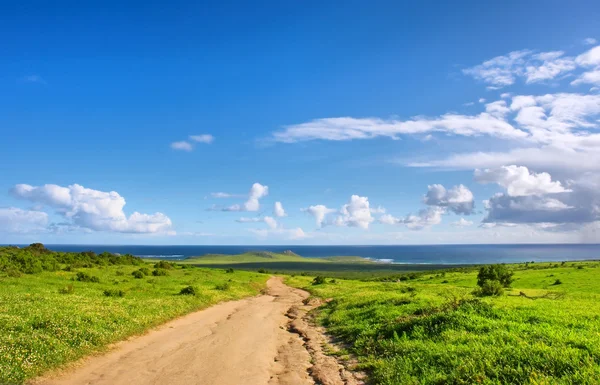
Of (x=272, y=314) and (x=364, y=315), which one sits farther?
(x=272, y=314)

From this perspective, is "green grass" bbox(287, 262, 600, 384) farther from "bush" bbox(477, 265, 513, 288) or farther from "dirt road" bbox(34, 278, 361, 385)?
"bush" bbox(477, 265, 513, 288)

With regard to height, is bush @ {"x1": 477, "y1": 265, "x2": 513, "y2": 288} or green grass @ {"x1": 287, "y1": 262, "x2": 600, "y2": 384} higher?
green grass @ {"x1": 287, "y1": 262, "x2": 600, "y2": 384}

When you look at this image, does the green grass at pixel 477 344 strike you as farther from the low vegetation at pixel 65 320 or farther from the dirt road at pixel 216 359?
the low vegetation at pixel 65 320

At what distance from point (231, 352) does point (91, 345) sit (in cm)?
629

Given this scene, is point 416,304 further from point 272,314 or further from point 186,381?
point 186,381

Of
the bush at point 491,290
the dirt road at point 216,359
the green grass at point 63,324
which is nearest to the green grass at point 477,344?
the dirt road at point 216,359

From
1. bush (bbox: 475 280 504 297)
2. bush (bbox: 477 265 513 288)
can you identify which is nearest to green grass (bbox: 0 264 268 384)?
bush (bbox: 475 280 504 297)

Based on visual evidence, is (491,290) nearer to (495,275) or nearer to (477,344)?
(477,344)

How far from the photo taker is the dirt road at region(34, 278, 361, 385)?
13750 millimetres

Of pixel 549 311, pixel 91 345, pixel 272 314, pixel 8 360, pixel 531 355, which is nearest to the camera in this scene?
pixel 531 355

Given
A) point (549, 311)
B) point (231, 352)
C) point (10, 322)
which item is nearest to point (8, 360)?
point (10, 322)

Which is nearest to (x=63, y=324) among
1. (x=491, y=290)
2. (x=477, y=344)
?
(x=477, y=344)

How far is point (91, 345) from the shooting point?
55.2 ft

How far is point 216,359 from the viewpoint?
53.8 feet
